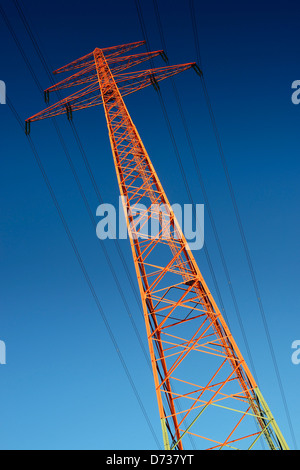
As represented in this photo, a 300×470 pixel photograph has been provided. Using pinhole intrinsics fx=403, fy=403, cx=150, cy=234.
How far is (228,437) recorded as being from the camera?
10945 mm

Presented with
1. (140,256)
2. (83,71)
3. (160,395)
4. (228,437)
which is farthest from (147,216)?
(83,71)

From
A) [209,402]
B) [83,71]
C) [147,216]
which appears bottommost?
[209,402]

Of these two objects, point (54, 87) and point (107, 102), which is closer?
point (107, 102)

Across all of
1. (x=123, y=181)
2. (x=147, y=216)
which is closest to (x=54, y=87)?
(x=123, y=181)

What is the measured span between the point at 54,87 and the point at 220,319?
17.1 m

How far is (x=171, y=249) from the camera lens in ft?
44.9
